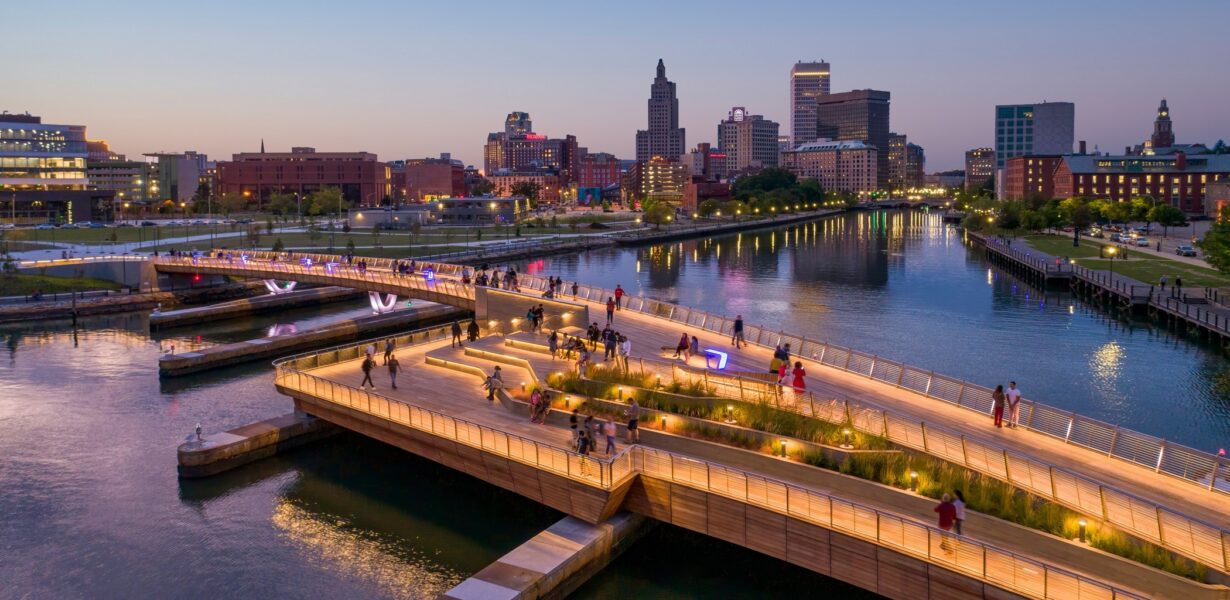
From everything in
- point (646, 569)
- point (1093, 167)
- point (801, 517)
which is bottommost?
point (646, 569)

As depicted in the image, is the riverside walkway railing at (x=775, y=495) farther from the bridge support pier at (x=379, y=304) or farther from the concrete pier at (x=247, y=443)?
the bridge support pier at (x=379, y=304)

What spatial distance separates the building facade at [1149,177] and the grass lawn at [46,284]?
139990 mm

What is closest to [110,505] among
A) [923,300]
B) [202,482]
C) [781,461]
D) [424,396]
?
[202,482]

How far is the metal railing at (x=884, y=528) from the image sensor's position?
573 inches

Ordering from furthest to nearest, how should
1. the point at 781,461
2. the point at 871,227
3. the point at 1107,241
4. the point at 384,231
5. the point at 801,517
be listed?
1. the point at 871,227
2. the point at 384,231
3. the point at 1107,241
4. the point at 781,461
5. the point at 801,517

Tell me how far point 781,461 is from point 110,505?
57.8 ft

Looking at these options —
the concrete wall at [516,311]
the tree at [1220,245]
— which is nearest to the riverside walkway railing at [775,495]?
the concrete wall at [516,311]

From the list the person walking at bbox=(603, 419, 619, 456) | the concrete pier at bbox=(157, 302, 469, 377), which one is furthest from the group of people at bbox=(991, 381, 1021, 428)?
the concrete pier at bbox=(157, 302, 469, 377)

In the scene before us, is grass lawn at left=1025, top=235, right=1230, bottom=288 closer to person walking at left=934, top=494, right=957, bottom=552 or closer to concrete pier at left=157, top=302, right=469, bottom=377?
concrete pier at left=157, top=302, right=469, bottom=377

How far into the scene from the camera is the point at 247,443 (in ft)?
90.1

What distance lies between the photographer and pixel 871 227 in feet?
575

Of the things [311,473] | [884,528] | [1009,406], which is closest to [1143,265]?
[1009,406]

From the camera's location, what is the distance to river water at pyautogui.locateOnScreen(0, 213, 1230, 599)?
20438 millimetres

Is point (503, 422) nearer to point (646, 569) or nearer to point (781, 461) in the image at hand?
point (646, 569)
